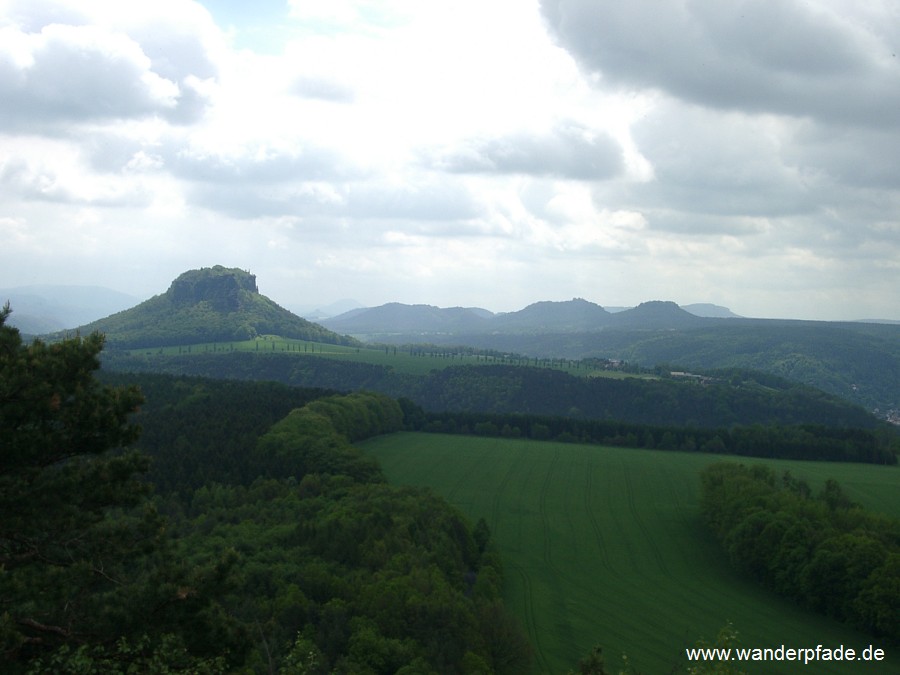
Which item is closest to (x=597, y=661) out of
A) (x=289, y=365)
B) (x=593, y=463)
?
(x=593, y=463)

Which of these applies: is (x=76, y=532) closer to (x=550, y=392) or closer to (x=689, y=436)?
(x=689, y=436)

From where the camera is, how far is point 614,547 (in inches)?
2164

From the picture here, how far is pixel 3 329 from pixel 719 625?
38.0 meters

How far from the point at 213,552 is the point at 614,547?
3224 cm

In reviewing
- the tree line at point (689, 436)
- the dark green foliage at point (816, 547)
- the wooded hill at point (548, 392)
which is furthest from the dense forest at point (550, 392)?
the dark green foliage at point (816, 547)

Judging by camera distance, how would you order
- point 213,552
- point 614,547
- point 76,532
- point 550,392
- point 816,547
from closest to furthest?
point 76,532, point 213,552, point 816,547, point 614,547, point 550,392

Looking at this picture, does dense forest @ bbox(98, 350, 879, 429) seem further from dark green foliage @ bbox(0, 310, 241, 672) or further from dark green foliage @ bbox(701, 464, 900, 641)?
dark green foliage @ bbox(0, 310, 241, 672)

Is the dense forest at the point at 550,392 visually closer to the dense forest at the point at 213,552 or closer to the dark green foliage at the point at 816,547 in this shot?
the dark green foliage at the point at 816,547

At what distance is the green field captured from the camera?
37.6 meters

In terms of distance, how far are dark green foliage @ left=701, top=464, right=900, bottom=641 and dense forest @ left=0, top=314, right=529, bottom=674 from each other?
1874 cm

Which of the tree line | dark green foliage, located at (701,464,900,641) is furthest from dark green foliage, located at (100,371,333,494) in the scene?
dark green foliage, located at (701,464,900,641)

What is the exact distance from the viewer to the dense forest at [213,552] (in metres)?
14.1

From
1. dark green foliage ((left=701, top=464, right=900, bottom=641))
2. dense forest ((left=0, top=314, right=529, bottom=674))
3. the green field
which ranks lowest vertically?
the green field

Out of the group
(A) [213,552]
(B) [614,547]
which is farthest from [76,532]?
(B) [614,547]
